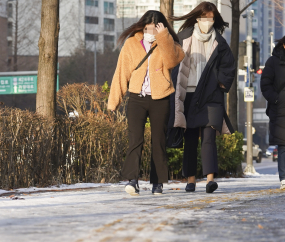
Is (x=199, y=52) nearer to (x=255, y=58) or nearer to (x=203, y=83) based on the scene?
(x=203, y=83)

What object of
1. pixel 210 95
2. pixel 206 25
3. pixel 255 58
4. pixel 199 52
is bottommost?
pixel 210 95

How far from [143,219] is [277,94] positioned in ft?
12.1

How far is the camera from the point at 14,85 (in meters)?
40.6

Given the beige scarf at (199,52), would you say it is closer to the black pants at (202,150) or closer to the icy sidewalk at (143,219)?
the black pants at (202,150)

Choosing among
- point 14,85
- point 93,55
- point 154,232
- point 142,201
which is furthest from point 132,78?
point 93,55

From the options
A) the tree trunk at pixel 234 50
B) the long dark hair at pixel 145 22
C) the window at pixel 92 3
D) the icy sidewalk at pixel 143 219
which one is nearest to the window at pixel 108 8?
the window at pixel 92 3

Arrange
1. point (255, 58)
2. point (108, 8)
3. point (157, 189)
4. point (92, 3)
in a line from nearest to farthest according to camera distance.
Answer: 1. point (157, 189)
2. point (255, 58)
3. point (92, 3)
4. point (108, 8)

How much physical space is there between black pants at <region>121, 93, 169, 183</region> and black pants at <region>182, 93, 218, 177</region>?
548mm

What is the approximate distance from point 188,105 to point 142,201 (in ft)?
5.30

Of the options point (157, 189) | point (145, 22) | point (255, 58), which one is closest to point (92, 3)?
point (255, 58)

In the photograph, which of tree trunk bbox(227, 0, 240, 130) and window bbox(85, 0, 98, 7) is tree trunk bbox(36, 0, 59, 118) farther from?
window bbox(85, 0, 98, 7)

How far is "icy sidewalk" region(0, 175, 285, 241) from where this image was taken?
307 cm

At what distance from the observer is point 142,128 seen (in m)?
5.78

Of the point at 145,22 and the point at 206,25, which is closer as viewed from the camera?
the point at 145,22
